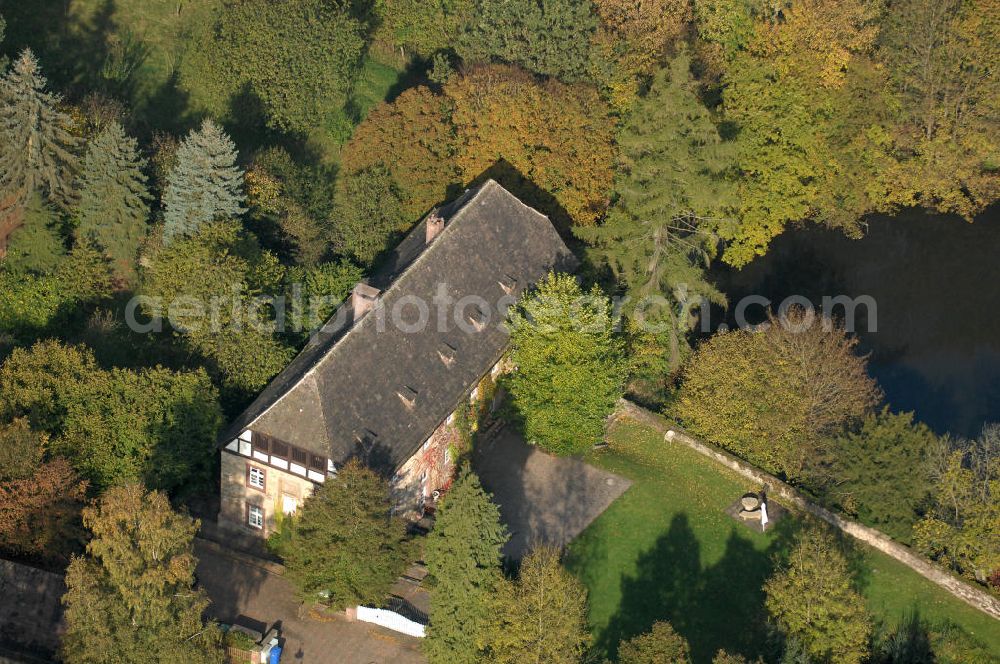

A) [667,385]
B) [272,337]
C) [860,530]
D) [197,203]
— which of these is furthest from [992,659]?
[197,203]

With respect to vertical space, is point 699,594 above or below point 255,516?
above

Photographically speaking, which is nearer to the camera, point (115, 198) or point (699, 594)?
point (699, 594)

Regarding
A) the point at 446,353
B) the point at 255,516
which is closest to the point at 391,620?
the point at 255,516

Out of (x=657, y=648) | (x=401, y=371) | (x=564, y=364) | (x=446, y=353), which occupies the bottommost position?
(x=657, y=648)

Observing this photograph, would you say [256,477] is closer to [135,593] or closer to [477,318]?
[135,593]

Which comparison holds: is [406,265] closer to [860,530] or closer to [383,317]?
[383,317]
